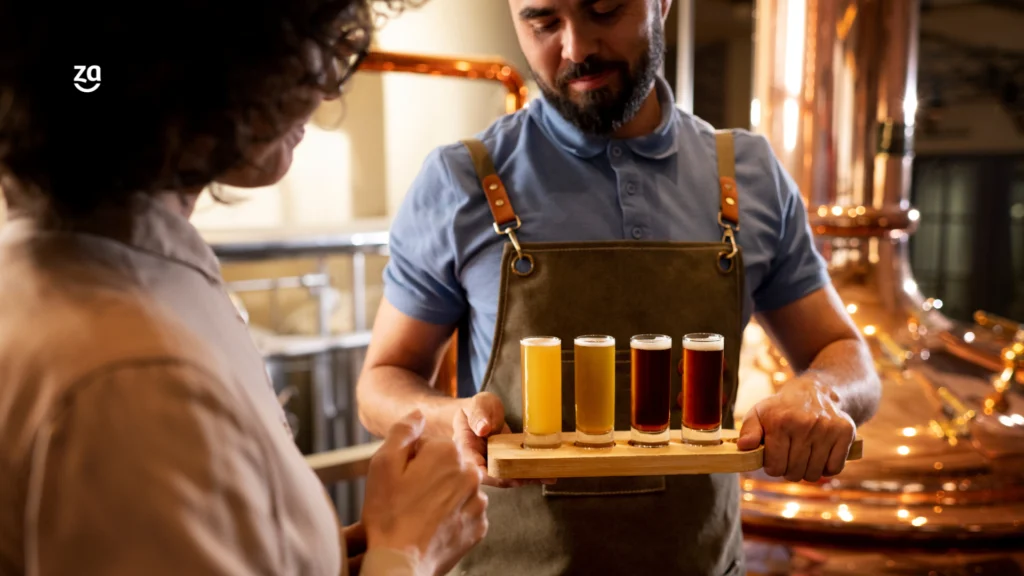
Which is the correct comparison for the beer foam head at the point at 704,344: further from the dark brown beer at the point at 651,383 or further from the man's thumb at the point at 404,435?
the man's thumb at the point at 404,435

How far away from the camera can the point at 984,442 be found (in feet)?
7.64

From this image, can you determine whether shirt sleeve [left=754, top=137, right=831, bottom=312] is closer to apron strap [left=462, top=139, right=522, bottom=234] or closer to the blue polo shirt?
the blue polo shirt

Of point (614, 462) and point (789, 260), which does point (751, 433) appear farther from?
point (789, 260)

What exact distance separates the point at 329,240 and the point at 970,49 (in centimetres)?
516

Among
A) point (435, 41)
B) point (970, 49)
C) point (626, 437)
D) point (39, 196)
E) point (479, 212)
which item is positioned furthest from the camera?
point (970, 49)

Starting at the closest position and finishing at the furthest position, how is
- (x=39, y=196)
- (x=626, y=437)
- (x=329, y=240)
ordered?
(x=39, y=196)
(x=626, y=437)
(x=329, y=240)

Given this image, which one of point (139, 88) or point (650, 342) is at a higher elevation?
point (139, 88)

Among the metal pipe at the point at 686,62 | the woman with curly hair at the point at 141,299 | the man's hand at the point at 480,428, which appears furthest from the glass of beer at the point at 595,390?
the metal pipe at the point at 686,62

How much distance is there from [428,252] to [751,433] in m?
0.68

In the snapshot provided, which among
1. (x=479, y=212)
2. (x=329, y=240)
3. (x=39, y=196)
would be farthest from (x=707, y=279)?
(x=329, y=240)

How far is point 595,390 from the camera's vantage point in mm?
1509

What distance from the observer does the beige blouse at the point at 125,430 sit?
0.64 meters

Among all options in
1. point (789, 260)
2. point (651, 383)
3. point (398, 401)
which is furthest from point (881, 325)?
point (398, 401)

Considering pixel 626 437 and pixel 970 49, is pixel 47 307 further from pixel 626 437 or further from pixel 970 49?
pixel 970 49
